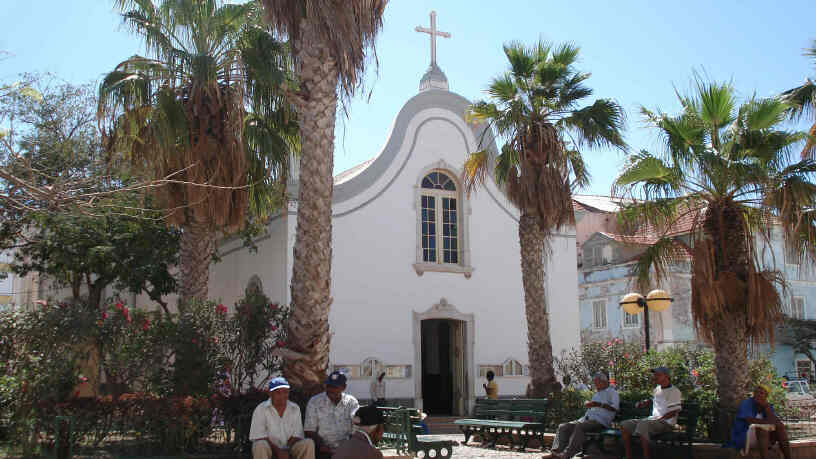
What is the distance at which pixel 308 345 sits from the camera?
32.8ft

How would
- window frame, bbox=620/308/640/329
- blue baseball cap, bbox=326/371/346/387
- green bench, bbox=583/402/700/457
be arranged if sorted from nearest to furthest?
blue baseball cap, bbox=326/371/346/387, green bench, bbox=583/402/700/457, window frame, bbox=620/308/640/329

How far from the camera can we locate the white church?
18.7 meters

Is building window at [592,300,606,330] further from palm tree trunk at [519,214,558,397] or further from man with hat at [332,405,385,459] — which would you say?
man with hat at [332,405,385,459]

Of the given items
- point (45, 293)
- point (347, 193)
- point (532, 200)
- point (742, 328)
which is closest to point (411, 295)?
point (347, 193)

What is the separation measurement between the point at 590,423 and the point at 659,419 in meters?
1.06

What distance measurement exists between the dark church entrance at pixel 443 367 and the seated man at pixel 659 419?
968 cm

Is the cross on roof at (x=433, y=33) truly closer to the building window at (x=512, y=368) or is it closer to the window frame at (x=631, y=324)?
the building window at (x=512, y=368)

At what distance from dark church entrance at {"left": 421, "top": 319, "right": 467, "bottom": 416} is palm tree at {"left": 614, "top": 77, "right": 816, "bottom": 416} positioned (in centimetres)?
Result: 909

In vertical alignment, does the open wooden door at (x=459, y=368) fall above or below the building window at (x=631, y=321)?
below

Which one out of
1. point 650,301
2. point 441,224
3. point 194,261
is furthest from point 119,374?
point 441,224

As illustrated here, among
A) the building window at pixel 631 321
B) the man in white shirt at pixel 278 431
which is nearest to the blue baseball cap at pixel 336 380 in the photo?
the man in white shirt at pixel 278 431

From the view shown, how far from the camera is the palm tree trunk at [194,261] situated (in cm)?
1406

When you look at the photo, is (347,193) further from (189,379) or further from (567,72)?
(189,379)

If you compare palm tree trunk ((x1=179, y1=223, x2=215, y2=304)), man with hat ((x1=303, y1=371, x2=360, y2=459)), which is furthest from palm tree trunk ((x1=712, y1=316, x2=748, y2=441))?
palm tree trunk ((x1=179, y1=223, x2=215, y2=304))
